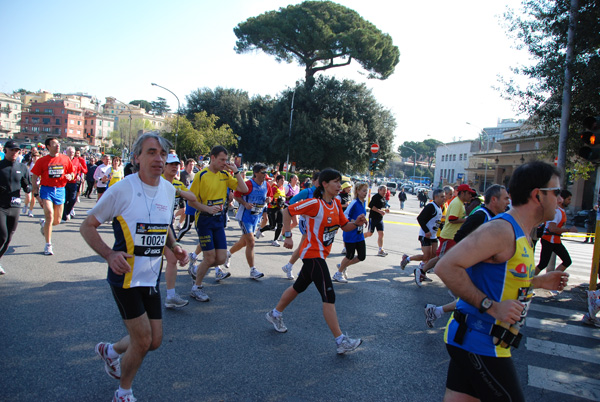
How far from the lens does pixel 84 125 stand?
12988cm

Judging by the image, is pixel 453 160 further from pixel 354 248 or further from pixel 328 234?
pixel 328 234

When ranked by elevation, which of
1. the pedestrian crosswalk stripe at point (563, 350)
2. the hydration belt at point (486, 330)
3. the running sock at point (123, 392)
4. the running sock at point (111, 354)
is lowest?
the pedestrian crosswalk stripe at point (563, 350)

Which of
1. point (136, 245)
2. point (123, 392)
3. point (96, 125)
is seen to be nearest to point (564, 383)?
point (123, 392)

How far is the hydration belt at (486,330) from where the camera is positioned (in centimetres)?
212

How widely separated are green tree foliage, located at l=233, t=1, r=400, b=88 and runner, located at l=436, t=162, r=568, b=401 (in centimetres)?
3934

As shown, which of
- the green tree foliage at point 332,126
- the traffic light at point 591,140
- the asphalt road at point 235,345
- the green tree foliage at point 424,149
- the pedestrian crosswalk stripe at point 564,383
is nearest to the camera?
the asphalt road at point 235,345

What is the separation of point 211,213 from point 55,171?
422cm

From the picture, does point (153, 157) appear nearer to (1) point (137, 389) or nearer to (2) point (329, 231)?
(1) point (137, 389)

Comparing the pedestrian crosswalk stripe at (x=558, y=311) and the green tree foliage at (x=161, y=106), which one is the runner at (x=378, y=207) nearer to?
the pedestrian crosswalk stripe at (x=558, y=311)

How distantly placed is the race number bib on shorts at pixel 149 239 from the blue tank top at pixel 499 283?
6.88 ft

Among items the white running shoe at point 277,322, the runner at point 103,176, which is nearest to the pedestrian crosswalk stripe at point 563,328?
the white running shoe at point 277,322

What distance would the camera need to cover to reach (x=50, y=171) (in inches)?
303

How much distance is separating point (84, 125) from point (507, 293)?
147 m

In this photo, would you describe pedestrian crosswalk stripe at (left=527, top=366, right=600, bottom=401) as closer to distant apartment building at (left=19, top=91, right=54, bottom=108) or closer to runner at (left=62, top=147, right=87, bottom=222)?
runner at (left=62, top=147, right=87, bottom=222)
